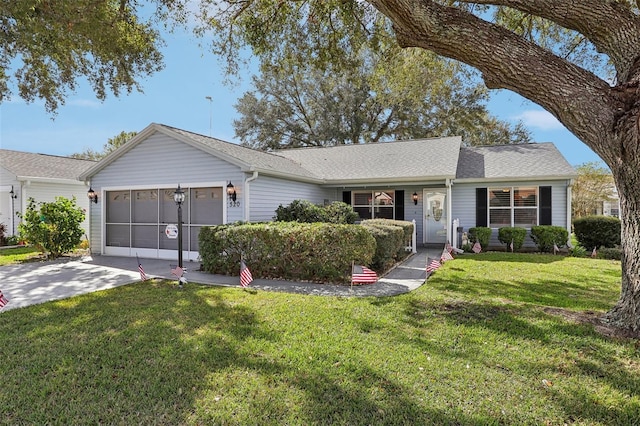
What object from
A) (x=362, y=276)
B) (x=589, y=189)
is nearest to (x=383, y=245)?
(x=362, y=276)

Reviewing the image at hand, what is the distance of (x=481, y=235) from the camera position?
12.9 meters

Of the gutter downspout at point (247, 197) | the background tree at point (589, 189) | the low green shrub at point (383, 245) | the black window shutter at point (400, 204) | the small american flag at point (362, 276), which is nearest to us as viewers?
the small american flag at point (362, 276)

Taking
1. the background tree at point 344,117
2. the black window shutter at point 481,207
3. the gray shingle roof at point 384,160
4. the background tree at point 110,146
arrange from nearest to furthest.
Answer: the gray shingle roof at point 384,160 < the black window shutter at point 481,207 < the background tree at point 344,117 < the background tree at point 110,146

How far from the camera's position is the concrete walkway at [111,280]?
657cm

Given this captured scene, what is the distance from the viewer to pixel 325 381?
10.7 ft

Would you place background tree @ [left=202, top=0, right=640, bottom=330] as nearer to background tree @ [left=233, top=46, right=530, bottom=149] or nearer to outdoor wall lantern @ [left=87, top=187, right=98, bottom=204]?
outdoor wall lantern @ [left=87, top=187, right=98, bottom=204]

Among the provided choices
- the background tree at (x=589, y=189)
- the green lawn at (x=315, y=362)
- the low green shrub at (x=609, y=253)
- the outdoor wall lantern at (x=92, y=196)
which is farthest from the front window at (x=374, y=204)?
the background tree at (x=589, y=189)

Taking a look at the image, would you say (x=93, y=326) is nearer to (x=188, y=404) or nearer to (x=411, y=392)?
(x=188, y=404)

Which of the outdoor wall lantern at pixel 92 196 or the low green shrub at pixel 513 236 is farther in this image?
the low green shrub at pixel 513 236

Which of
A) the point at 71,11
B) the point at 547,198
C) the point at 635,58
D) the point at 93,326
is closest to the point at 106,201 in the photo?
the point at 71,11

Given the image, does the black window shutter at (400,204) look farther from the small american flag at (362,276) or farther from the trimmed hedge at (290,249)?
the small american flag at (362,276)

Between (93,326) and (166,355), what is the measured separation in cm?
166

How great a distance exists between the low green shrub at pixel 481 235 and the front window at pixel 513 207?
2.77 ft

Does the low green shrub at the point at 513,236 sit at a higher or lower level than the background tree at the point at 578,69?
lower
